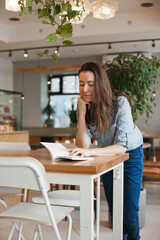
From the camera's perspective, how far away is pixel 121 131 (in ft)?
6.38

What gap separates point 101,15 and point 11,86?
7.61 meters

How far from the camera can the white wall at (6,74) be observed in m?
10.6

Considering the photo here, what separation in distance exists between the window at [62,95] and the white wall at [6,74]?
140 centimetres

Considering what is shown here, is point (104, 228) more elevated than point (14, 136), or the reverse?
point (14, 136)

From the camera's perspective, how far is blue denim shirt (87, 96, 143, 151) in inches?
76.7

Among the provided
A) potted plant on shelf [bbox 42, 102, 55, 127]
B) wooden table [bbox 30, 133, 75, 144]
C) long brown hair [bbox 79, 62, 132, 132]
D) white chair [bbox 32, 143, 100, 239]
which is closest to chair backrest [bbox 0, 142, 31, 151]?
white chair [bbox 32, 143, 100, 239]

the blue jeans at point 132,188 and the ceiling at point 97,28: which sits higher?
the ceiling at point 97,28

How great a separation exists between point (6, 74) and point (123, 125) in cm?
950

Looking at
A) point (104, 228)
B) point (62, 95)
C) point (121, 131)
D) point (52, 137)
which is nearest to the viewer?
point (121, 131)

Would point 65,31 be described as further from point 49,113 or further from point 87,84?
point 49,113

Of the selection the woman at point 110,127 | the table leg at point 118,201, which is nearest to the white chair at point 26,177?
the woman at point 110,127

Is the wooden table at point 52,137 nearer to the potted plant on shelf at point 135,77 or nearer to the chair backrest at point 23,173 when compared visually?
the potted plant on shelf at point 135,77

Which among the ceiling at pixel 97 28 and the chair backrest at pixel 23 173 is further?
the ceiling at pixel 97 28

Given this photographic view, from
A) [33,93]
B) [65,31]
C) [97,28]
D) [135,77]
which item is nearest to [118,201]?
[65,31]
